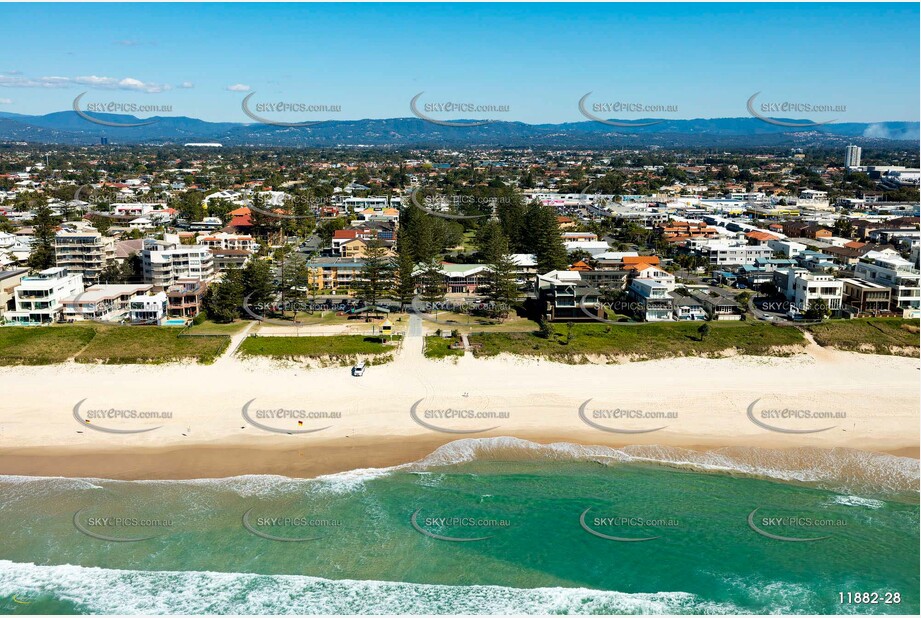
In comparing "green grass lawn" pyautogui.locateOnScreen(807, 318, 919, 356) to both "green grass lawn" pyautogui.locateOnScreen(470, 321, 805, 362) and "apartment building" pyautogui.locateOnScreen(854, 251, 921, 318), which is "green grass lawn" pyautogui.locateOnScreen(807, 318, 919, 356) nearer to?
"green grass lawn" pyautogui.locateOnScreen(470, 321, 805, 362)

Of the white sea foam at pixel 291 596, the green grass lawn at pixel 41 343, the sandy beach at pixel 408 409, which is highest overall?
the green grass lawn at pixel 41 343

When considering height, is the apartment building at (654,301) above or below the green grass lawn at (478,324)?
above

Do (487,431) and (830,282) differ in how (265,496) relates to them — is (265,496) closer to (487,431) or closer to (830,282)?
(487,431)

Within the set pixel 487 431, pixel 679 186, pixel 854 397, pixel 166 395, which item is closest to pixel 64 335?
pixel 166 395

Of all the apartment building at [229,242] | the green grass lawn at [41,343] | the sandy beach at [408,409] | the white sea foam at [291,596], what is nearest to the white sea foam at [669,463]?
the sandy beach at [408,409]

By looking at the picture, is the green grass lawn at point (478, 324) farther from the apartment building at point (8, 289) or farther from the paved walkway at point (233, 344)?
the apartment building at point (8, 289)

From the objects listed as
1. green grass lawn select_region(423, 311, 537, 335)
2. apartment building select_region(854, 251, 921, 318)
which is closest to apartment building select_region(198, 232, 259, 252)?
green grass lawn select_region(423, 311, 537, 335)
